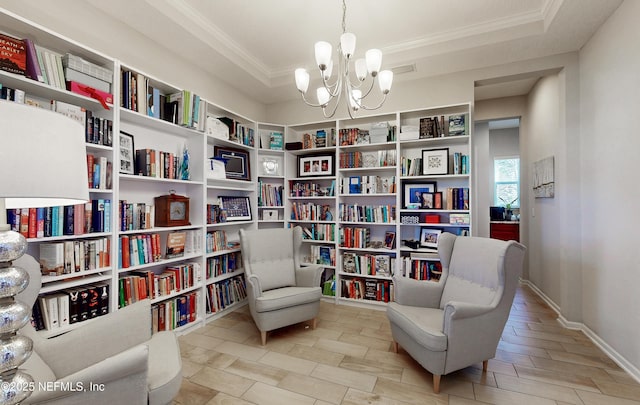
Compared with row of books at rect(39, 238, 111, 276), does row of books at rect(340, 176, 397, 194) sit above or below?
above

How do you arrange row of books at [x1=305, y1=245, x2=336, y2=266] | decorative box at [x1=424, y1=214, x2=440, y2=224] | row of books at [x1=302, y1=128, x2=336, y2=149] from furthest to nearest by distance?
row of books at [x1=302, y1=128, x2=336, y2=149] < row of books at [x1=305, y1=245, x2=336, y2=266] < decorative box at [x1=424, y1=214, x2=440, y2=224]

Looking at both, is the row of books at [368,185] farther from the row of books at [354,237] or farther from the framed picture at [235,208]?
the framed picture at [235,208]

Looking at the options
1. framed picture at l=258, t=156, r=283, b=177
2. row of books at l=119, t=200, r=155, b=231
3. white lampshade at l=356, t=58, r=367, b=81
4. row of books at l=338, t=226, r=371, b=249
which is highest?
white lampshade at l=356, t=58, r=367, b=81

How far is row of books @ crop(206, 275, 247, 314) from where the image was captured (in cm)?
309

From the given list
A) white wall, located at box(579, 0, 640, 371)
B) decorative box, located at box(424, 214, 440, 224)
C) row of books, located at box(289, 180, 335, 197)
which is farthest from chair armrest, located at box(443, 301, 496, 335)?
row of books, located at box(289, 180, 335, 197)

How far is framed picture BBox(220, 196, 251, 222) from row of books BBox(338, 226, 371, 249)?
1.22 metres

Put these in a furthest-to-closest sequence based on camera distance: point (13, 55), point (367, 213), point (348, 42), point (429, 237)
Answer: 1. point (367, 213)
2. point (429, 237)
3. point (348, 42)
4. point (13, 55)

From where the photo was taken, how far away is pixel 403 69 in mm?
3271

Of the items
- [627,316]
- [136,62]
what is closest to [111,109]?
[136,62]

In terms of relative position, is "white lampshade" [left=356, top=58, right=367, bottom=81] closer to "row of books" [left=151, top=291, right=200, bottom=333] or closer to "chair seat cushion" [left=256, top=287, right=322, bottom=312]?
"chair seat cushion" [left=256, top=287, right=322, bottom=312]

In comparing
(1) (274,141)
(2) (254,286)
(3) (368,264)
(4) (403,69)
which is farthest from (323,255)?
(4) (403,69)

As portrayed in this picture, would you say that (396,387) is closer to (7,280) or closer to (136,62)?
(7,280)

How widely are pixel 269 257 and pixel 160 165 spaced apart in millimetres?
1405

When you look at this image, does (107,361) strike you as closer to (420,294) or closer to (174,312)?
(174,312)
